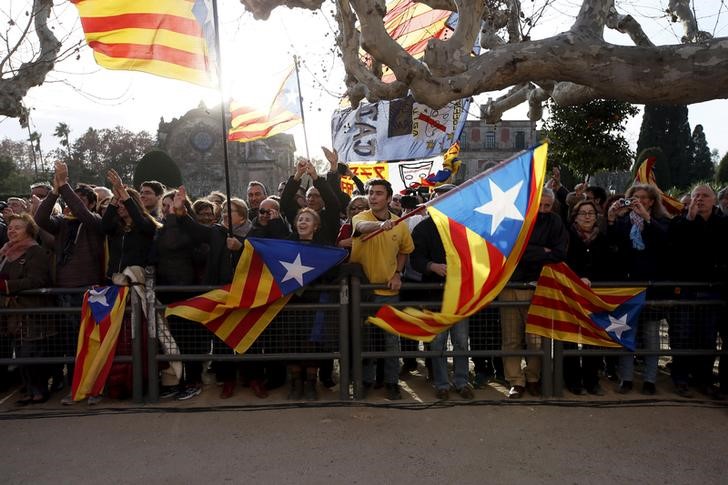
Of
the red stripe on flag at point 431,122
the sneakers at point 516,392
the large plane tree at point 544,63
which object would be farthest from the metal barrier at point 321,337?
the red stripe on flag at point 431,122

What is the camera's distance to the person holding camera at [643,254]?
5.97 meters

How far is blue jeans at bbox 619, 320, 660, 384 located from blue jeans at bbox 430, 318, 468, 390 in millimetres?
1567

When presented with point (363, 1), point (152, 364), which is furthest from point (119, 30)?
point (152, 364)

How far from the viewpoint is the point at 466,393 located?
5.87 metres

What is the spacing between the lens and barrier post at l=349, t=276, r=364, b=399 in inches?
224

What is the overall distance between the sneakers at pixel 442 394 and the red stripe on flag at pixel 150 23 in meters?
4.13

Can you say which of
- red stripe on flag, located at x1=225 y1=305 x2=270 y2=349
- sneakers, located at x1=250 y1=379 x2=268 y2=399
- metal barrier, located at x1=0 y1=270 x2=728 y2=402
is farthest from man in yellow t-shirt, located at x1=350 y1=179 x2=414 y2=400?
sneakers, located at x1=250 y1=379 x2=268 y2=399

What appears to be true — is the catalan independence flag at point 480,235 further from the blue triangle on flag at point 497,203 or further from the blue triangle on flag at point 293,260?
→ the blue triangle on flag at point 293,260

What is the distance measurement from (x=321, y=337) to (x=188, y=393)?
1.42 meters

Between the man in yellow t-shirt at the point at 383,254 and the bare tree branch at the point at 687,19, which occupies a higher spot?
the bare tree branch at the point at 687,19

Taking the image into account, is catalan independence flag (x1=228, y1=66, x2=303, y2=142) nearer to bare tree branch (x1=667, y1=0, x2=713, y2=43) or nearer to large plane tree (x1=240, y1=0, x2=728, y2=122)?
large plane tree (x1=240, y1=0, x2=728, y2=122)

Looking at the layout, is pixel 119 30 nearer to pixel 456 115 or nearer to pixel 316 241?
pixel 316 241

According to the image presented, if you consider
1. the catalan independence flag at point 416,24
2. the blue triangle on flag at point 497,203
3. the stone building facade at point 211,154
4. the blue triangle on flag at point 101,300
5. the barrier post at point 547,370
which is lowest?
the barrier post at point 547,370

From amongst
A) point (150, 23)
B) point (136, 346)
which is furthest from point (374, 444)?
point (150, 23)
